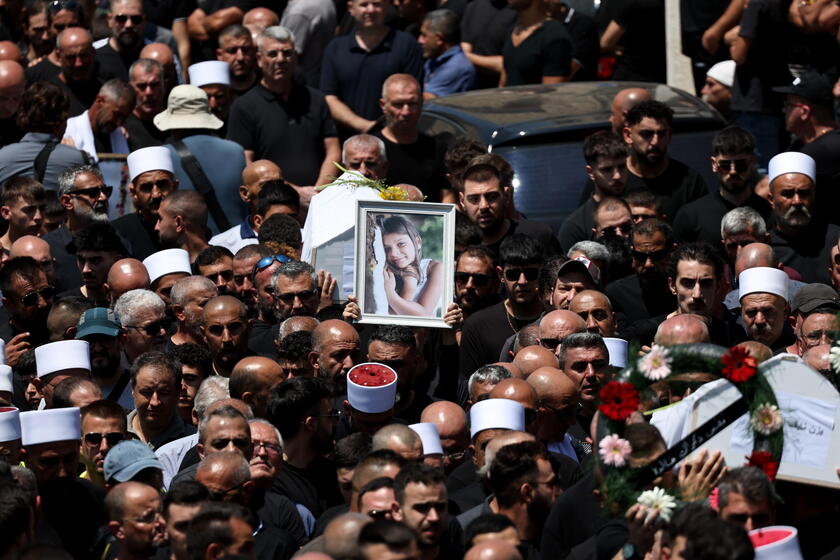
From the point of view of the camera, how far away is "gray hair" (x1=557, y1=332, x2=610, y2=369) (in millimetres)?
11125

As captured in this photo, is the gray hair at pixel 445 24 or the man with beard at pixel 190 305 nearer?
the man with beard at pixel 190 305

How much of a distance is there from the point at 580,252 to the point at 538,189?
5.62 ft

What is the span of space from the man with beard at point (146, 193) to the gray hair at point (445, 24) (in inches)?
169

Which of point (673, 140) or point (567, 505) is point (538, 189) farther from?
point (567, 505)

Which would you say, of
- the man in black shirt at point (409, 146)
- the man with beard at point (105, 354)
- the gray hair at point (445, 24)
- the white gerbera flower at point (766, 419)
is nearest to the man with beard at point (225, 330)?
the man with beard at point (105, 354)

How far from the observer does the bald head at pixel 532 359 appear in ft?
36.5

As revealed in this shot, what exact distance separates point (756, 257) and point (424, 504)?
14.4 ft

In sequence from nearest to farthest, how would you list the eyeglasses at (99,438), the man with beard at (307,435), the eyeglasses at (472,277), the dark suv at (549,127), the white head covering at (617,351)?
the man with beard at (307,435), the eyeglasses at (99,438), the white head covering at (617,351), the eyeglasses at (472,277), the dark suv at (549,127)

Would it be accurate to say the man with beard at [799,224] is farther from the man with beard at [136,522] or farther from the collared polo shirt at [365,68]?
the man with beard at [136,522]

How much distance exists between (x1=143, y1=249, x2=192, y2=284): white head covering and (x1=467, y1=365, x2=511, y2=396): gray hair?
2824 mm

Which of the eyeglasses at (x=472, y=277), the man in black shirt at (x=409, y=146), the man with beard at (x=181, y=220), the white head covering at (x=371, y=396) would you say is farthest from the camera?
the man in black shirt at (x=409, y=146)

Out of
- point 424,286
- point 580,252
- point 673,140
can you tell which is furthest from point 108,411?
point 673,140

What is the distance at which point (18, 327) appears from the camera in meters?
12.6

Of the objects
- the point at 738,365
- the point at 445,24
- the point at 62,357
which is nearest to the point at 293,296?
the point at 62,357
